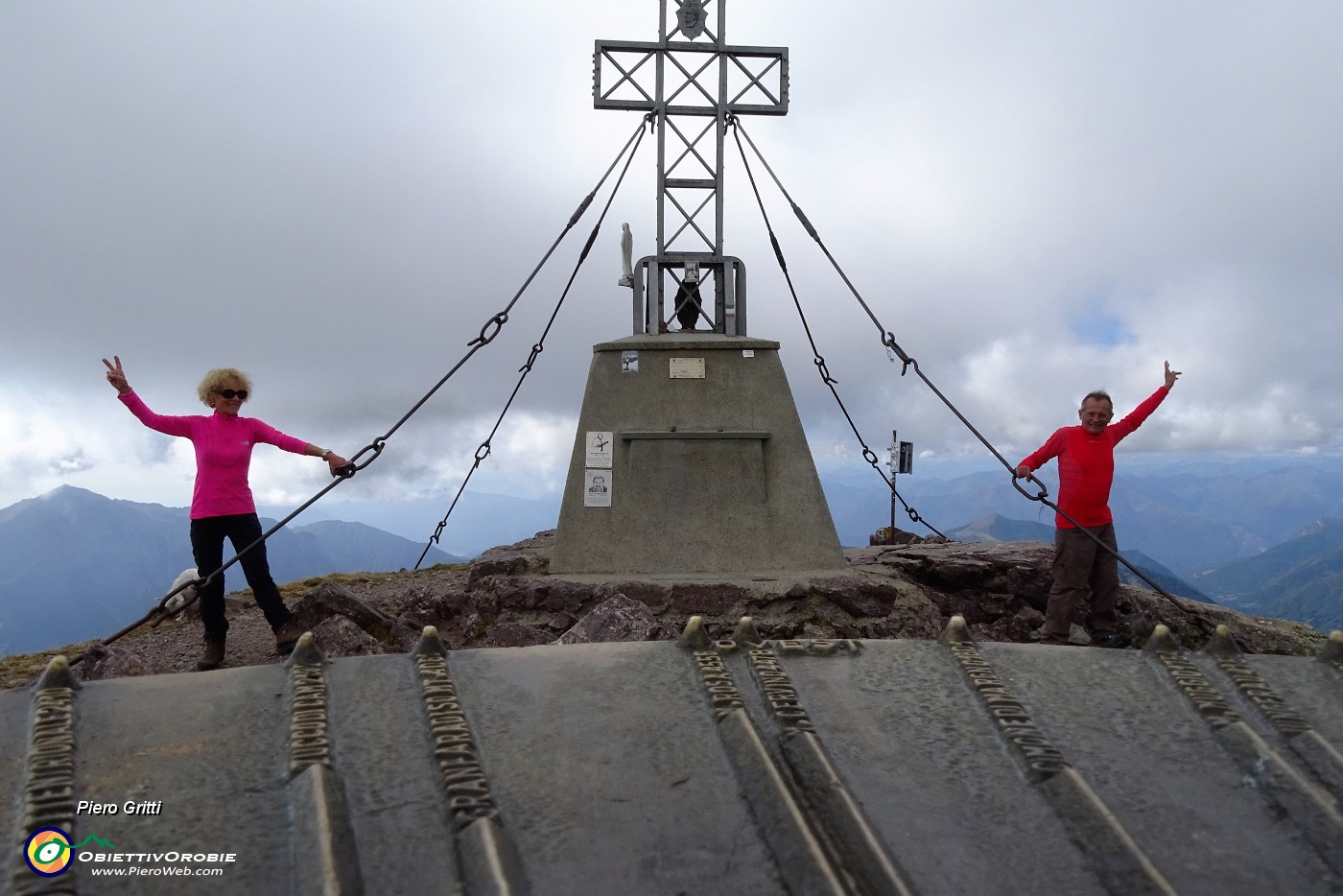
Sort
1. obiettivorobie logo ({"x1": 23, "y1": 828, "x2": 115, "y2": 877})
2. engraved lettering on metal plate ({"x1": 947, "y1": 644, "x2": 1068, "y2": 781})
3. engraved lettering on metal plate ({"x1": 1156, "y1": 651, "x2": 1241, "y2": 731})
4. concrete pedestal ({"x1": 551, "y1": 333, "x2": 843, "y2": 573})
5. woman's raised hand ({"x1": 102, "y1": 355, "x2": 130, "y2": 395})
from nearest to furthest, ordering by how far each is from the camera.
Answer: obiettivorobie logo ({"x1": 23, "y1": 828, "x2": 115, "y2": 877}) → engraved lettering on metal plate ({"x1": 947, "y1": 644, "x2": 1068, "y2": 781}) → engraved lettering on metal plate ({"x1": 1156, "y1": 651, "x2": 1241, "y2": 731}) → woman's raised hand ({"x1": 102, "y1": 355, "x2": 130, "y2": 395}) → concrete pedestal ({"x1": 551, "y1": 333, "x2": 843, "y2": 573})

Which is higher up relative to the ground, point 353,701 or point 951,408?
point 951,408

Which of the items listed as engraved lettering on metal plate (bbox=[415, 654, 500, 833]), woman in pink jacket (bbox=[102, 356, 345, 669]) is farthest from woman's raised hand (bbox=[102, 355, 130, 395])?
engraved lettering on metal plate (bbox=[415, 654, 500, 833])

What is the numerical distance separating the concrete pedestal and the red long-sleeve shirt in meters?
1.97

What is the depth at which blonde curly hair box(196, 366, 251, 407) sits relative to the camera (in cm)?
495

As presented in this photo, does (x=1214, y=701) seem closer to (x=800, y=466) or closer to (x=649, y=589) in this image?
(x=649, y=589)

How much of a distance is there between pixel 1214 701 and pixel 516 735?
211 centimetres

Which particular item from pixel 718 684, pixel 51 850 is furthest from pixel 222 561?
pixel 718 684

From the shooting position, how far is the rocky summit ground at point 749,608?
571 centimetres

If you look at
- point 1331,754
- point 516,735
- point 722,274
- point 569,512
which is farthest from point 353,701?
point 722,274

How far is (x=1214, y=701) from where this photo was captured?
267 cm

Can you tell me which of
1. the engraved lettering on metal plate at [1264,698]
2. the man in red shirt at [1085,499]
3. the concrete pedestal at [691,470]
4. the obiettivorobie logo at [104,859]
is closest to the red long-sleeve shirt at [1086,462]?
the man in red shirt at [1085,499]

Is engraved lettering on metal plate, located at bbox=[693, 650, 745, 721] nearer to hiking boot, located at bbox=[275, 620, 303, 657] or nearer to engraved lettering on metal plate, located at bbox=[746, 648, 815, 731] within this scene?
engraved lettering on metal plate, located at bbox=[746, 648, 815, 731]

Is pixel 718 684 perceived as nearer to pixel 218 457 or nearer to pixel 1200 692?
pixel 1200 692

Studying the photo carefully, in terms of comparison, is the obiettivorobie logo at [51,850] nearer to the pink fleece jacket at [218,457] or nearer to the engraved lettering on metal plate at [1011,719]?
the engraved lettering on metal plate at [1011,719]
